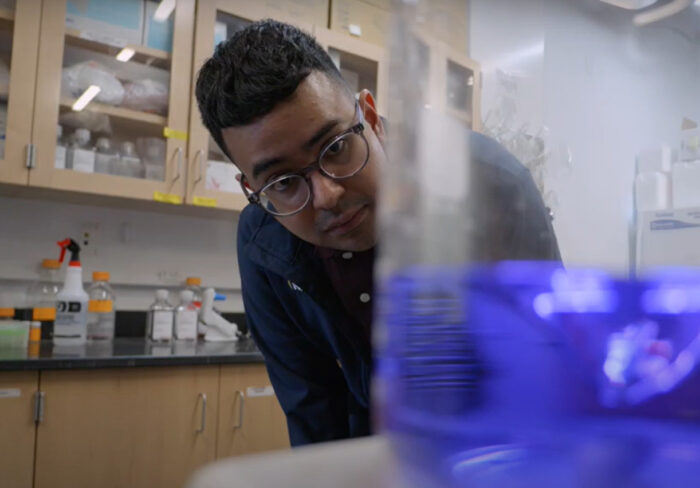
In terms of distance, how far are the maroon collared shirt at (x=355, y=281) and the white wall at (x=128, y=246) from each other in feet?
5.06

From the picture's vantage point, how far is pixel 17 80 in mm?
1824

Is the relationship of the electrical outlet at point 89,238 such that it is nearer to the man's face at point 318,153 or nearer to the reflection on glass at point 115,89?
the reflection on glass at point 115,89

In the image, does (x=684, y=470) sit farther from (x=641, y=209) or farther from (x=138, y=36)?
(x=138, y=36)

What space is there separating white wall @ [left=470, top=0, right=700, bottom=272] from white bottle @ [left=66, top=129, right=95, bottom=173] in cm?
190

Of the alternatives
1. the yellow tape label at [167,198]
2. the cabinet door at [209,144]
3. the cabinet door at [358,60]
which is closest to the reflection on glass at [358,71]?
the cabinet door at [358,60]

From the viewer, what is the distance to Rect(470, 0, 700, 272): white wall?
0.91 feet

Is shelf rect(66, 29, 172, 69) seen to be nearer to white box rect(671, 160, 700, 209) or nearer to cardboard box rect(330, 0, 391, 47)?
cardboard box rect(330, 0, 391, 47)

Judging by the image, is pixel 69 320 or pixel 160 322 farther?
pixel 160 322

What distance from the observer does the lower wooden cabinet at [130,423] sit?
1.50m

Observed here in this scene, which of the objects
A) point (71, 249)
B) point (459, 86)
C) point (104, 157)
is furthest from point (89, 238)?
point (459, 86)

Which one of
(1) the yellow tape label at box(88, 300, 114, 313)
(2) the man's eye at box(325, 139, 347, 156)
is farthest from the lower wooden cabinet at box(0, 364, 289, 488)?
(2) the man's eye at box(325, 139, 347, 156)

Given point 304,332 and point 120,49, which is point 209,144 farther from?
point 304,332

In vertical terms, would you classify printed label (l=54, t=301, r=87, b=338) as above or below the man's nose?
below

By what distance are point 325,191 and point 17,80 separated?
61.1 inches
